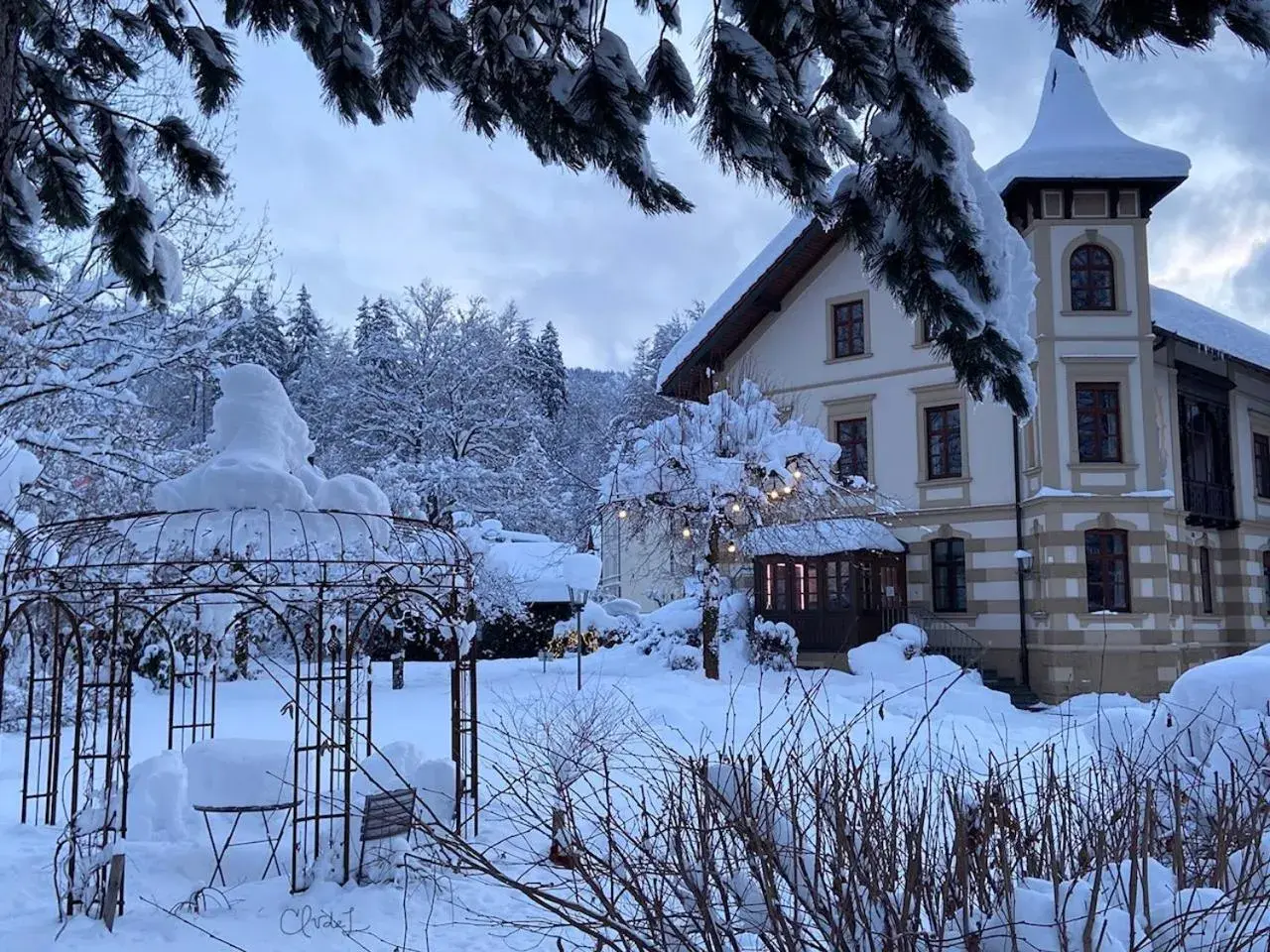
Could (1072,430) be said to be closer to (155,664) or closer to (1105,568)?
(1105,568)

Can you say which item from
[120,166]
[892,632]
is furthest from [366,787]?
[892,632]

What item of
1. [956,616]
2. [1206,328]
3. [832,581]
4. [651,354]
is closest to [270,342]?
[651,354]

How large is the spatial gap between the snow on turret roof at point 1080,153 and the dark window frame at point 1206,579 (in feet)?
25.1

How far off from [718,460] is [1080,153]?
8.67 meters

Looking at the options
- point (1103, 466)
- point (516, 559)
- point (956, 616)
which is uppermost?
point (1103, 466)

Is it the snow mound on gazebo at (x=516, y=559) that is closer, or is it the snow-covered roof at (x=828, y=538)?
the snow-covered roof at (x=828, y=538)

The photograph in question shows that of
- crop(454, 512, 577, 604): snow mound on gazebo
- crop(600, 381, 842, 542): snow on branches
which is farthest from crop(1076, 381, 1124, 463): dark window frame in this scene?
crop(454, 512, 577, 604): snow mound on gazebo

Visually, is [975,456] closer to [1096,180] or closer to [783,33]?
[1096,180]

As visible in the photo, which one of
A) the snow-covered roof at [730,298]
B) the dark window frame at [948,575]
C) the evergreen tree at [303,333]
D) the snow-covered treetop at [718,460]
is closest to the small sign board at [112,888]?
the snow-covered treetop at [718,460]

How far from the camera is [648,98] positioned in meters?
3.29

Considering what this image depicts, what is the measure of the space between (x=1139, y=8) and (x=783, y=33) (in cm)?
101

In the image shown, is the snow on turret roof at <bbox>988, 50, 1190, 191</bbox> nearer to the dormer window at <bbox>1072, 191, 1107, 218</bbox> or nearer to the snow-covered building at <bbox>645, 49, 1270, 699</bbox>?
the snow-covered building at <bbox>645, 49, 1270, 699</bbox>

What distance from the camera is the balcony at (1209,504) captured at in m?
20.0

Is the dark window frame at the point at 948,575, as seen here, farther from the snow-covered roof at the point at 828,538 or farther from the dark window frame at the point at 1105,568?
the dark window frame at the point at 1105,568
